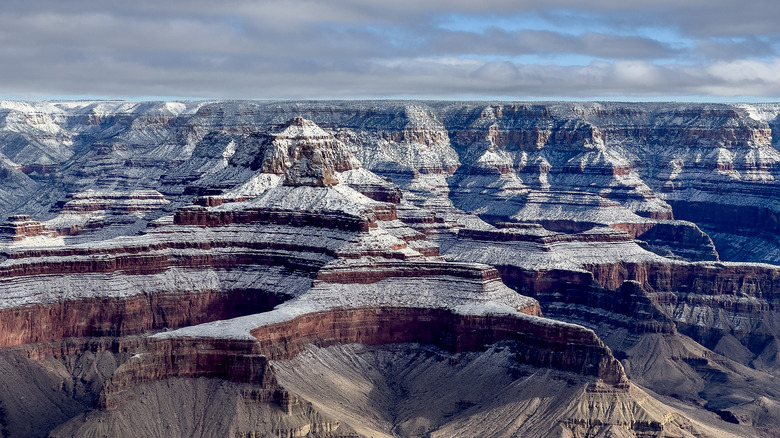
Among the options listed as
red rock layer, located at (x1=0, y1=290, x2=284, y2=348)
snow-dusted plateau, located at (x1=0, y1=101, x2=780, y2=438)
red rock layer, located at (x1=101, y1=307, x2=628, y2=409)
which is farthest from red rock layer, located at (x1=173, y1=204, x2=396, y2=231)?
red rock layer, located at (x1=101, y1=307, x2=628, y2=409)

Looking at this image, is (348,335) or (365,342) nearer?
(348,335)

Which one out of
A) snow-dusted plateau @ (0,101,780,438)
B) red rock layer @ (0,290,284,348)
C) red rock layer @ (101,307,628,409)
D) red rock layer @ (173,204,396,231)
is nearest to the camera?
red rock layer @ (101,307,628,409)

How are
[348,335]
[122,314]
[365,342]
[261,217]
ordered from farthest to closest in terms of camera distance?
[261,217] → [122,314] → [365,342] → [348,335]

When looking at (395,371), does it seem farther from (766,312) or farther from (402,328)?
(766,312)

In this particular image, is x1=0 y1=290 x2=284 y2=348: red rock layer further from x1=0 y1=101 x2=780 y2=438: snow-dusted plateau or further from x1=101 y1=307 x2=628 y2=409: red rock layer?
Answer: x1=101 y1=307 x2=628 y2=409: red rock layer

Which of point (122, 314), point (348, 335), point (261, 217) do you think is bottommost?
point (348, 335)

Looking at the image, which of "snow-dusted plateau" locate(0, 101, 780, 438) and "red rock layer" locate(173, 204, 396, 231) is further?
"red rock layer" locate(173, 204, 396, 231)

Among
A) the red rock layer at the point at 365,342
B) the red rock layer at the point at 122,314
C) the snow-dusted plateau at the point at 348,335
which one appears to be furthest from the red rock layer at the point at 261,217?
the red rock layer at the point at 365,342

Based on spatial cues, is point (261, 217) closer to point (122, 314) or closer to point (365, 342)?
point (122, 314)

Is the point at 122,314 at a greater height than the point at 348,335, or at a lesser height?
greater

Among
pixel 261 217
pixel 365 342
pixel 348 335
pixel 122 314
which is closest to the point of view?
pixel 348 335

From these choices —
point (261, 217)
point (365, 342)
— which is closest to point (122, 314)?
point (365, 342)
